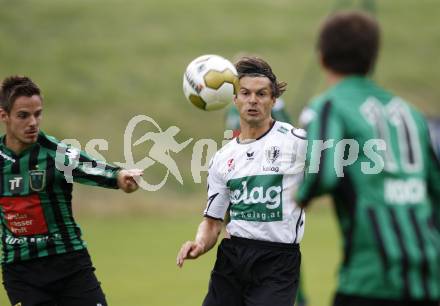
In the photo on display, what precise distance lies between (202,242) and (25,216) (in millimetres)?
1122

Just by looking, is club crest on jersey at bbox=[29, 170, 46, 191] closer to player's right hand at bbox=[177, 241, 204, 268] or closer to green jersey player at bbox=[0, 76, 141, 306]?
green jersey player at bbox=[0, 76, 141, 306]

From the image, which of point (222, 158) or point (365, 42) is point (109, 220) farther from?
point (365, 42)

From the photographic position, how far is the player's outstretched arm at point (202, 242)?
521 cm

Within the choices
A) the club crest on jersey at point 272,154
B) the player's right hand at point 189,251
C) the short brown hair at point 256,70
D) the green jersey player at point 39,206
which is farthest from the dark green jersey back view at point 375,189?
the short brown hair at point 256,70

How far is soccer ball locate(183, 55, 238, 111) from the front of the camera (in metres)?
5.82

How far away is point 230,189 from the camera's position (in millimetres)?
5617

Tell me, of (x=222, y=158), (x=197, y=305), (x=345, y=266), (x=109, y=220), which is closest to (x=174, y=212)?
(x=109, y=220)

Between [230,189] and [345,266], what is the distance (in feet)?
6.43

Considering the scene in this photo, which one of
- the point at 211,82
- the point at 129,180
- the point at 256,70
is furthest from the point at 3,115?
the point at 256,70

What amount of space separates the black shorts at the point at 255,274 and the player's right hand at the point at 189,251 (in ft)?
0.99

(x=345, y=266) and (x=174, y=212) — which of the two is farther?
(x=174, y=212)

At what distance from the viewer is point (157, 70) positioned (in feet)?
81.4

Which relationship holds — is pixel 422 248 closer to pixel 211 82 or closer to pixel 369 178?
pixel 369 178

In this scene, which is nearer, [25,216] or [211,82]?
[25,216]
